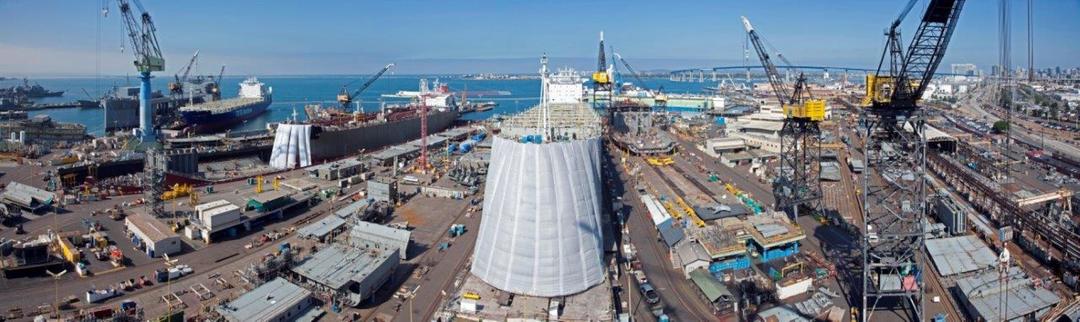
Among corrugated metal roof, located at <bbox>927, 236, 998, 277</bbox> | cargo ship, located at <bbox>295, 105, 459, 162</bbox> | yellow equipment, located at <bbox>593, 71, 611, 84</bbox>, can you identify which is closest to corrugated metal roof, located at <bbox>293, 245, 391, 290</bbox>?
corrugated metal roof, located at <bbox>927, 236, 998, 277</bbox>

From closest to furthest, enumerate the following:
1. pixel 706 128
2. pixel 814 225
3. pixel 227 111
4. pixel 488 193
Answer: pixel 488 193, pixel 814 225, pixel 706 128, pixel 227 111

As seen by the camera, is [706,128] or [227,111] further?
[227,111]

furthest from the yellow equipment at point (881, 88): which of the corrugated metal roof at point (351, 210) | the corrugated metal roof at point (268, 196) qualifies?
the corrugated metal roof at point (268, 196)

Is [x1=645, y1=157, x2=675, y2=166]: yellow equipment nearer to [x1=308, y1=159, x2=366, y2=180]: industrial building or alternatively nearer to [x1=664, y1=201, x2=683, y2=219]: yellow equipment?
[x1=664, y1=201, x2=683, y2=219]: yellow equipment

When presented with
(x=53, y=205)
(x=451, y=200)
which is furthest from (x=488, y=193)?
(x=53, y=205)

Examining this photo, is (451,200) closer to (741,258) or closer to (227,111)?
(741,258)
